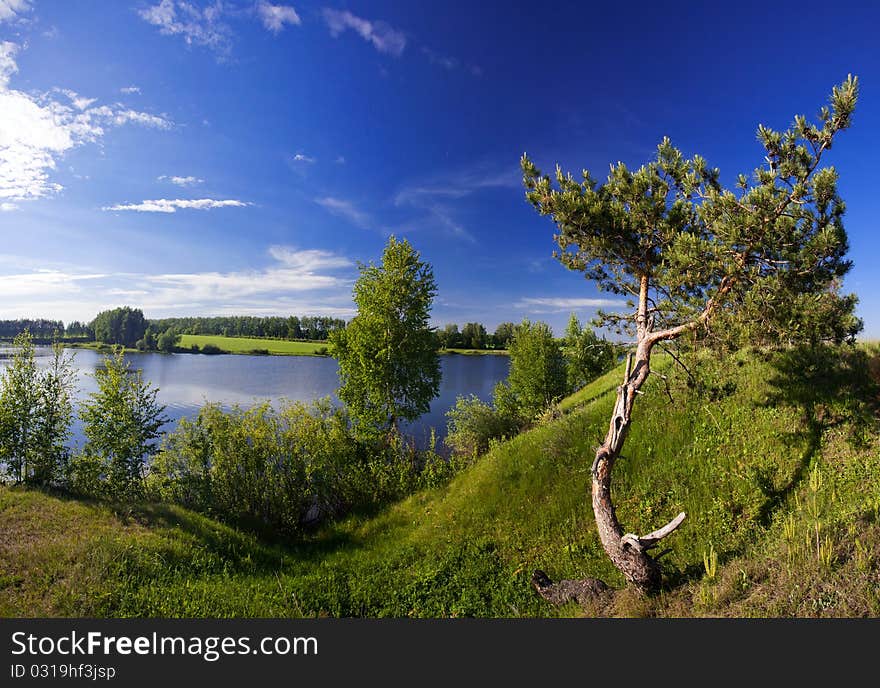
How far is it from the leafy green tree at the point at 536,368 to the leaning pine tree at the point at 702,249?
2538cm

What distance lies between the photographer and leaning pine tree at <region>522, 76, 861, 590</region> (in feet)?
19.5

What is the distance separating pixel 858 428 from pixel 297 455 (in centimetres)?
1700

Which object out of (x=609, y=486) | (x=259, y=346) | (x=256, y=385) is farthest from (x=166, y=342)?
(x=609, y=486)

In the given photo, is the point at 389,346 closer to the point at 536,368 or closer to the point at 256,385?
the point at 536,368

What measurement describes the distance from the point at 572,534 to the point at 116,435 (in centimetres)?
1682

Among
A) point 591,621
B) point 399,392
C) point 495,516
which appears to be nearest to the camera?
point 591,621

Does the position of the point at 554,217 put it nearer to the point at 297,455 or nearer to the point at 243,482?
the point at 297,455

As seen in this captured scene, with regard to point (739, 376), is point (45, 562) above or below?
below

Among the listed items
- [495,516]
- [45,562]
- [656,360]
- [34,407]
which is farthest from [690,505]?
[34,407]

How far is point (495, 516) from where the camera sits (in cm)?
1096

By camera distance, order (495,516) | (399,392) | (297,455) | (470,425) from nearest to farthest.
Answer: (495,516)
(297,455)
(399,392)
(470,425)

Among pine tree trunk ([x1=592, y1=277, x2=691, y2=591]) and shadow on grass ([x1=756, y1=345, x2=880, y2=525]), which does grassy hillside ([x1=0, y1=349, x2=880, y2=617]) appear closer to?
shadow on grass ([x1=756, y1=345, x2=880, y2=525])

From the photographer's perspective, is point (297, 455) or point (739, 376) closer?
point (739, 376)

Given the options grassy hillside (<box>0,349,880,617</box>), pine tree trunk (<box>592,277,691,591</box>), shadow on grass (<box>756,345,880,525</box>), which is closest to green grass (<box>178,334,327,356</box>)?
grassy hillside (<box>0,349,880,617</box>)
